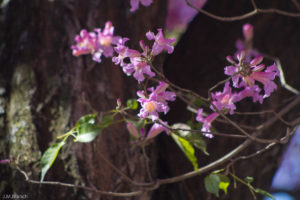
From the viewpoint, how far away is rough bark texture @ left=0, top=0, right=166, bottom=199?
3.37 ft

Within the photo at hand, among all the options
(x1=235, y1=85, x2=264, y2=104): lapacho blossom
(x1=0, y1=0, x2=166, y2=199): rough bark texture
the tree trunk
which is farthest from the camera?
the tree trunk

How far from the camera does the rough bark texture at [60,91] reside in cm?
103

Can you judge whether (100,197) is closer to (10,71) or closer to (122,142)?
(122,142)

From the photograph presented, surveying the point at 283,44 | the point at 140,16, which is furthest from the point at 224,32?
the point at 140,16

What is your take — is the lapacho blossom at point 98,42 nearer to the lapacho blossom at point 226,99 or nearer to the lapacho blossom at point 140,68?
the lapacho blossom at point 140,68

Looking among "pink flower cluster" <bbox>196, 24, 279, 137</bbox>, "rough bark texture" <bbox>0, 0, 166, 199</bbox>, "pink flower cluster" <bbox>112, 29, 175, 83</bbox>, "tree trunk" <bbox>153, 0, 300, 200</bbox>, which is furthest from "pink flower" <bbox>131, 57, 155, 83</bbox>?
"tree trunk" <bbox>153, 0, 300, 200</bbox>

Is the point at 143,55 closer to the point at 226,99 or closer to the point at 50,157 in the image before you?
the point at 226,99

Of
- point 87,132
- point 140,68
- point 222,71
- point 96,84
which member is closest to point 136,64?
point 140,68

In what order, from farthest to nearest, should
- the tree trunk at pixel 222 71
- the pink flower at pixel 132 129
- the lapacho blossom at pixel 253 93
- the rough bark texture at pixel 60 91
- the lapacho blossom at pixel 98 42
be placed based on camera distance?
the tree trunk at pixel 222 71
the rough bark texture at pixel 60 91
the pink flower at pixel 132 129
the lapacho blossom at pixel 253 93
the lapacho blossom at pixel 98 42

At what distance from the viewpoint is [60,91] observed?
1131mm

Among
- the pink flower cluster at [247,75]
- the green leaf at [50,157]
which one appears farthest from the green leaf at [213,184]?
the green leaf at [50,157]

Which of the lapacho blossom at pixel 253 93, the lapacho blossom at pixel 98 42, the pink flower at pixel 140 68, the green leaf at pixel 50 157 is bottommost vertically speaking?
the green leaf at pixel 50 157

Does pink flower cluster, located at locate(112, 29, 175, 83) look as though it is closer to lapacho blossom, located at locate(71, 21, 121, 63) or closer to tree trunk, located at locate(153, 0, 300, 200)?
lapacho blossom, located at locate(71, 21, 121, 63)

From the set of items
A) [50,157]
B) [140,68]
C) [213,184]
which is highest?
[140,68]
